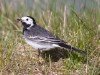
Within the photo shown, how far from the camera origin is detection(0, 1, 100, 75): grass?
18.4ft

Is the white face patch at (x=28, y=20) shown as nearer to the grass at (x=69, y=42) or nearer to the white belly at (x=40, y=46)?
the grass at (x=69, y=42)

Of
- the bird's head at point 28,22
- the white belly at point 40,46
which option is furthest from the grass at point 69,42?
the bird's head at point 28,22

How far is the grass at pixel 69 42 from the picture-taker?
5621 millimetres

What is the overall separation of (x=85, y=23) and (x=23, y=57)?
1042mm

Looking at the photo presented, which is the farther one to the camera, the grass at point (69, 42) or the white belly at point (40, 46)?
the white belly at point (40, 46)

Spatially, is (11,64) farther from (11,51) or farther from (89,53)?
(89,53)

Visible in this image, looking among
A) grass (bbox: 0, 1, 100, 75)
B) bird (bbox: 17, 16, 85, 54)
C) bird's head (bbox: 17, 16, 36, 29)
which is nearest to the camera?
grass (bbox: 0, 1, 100, 75)

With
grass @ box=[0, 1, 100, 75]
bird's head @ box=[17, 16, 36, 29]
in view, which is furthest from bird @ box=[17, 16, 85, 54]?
grass @ box=[0, 1, 100, 75]

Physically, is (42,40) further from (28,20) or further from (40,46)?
(28,20)

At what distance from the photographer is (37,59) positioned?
6121 millimetres

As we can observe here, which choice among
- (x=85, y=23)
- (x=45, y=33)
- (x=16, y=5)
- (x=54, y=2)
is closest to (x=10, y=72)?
(x=45, y=33)

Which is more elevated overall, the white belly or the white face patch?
the white face patch

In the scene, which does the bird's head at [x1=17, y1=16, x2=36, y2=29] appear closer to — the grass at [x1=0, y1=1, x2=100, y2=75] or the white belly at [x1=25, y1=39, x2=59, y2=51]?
the grass at [x1=0, y1=1, x2=100, y2=75]

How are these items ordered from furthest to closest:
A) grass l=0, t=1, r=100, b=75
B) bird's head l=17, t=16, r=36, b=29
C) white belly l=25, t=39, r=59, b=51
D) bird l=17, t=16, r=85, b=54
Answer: bird's head l=17, t=16, r=36, b=29 → white belly l=25, t=39, r=59, b=51 → bird l=17, t=16, r=85, b=54 → grass l=0, t=1, r=100, b=75
